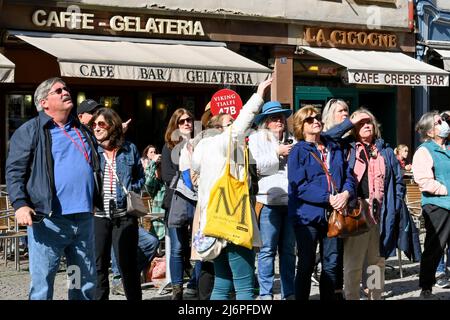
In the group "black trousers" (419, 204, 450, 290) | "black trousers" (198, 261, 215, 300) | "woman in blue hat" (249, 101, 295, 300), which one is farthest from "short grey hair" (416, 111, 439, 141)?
"black trousers" (198, 261, 215, 300)

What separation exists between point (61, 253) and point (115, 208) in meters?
1.30

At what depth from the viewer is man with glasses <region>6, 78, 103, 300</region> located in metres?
5.99

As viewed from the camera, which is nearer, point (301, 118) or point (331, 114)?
point (301, 118)

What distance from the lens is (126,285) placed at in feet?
24.8

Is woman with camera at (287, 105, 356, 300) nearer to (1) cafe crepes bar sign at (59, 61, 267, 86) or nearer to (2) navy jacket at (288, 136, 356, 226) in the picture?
(2) navy jacket at (288, 136, 356, 226)

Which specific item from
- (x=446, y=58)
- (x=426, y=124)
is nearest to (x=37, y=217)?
(x=426, y=124)

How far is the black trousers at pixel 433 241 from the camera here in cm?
863

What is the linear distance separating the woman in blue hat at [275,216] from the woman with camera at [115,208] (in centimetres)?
114

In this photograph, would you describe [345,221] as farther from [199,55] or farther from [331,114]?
[199,55]

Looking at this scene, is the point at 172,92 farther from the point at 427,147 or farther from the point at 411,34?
the point at 427,147

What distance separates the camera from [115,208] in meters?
7.43

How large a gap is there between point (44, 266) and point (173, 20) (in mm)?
9890

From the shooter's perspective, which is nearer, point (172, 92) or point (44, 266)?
point (44, 266)
